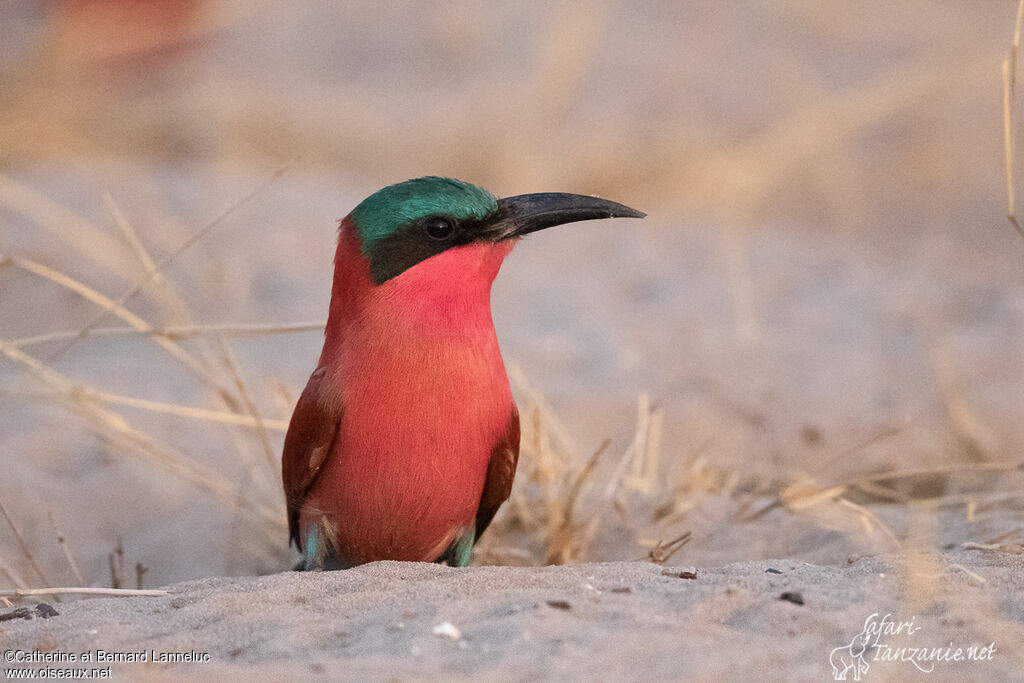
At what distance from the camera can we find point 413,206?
9.13 feet

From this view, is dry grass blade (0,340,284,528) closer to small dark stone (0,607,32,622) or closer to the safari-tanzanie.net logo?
small dark stone (0,607,32,622)

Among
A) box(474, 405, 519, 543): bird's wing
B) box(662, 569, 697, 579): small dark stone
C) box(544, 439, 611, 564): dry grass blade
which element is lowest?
box(544, 439, 611, 564): dry grass blade

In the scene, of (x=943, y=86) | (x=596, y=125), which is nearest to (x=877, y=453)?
(x=943, y=86)

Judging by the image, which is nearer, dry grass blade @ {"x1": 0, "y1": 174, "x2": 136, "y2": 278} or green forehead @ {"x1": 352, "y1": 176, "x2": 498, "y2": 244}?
green forehead @ {"x1": 352, "y1": 176, "x2": 498, "y2": 244}

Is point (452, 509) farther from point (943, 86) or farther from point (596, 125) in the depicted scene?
point (596, 125)

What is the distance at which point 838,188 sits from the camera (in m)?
7.56

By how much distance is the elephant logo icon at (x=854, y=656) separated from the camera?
1.84 meters

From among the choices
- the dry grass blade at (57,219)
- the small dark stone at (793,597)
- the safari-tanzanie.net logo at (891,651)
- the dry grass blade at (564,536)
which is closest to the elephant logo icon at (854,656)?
the safari-tanzanie.net logo at (891,651)

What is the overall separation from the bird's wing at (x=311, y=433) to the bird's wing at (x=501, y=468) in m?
0.44

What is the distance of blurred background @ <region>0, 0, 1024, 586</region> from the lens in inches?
152

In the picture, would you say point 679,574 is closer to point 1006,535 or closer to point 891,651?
point 891,651

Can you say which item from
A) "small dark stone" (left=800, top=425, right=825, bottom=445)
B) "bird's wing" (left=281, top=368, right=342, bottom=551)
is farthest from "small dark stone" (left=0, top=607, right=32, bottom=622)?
"small dark stone" (left=800, top=425, right=825, bottom=445)

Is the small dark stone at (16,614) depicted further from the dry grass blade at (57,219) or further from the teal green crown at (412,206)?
the dry grass blade at (57,219)

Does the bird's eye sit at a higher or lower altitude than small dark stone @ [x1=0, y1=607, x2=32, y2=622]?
higher
